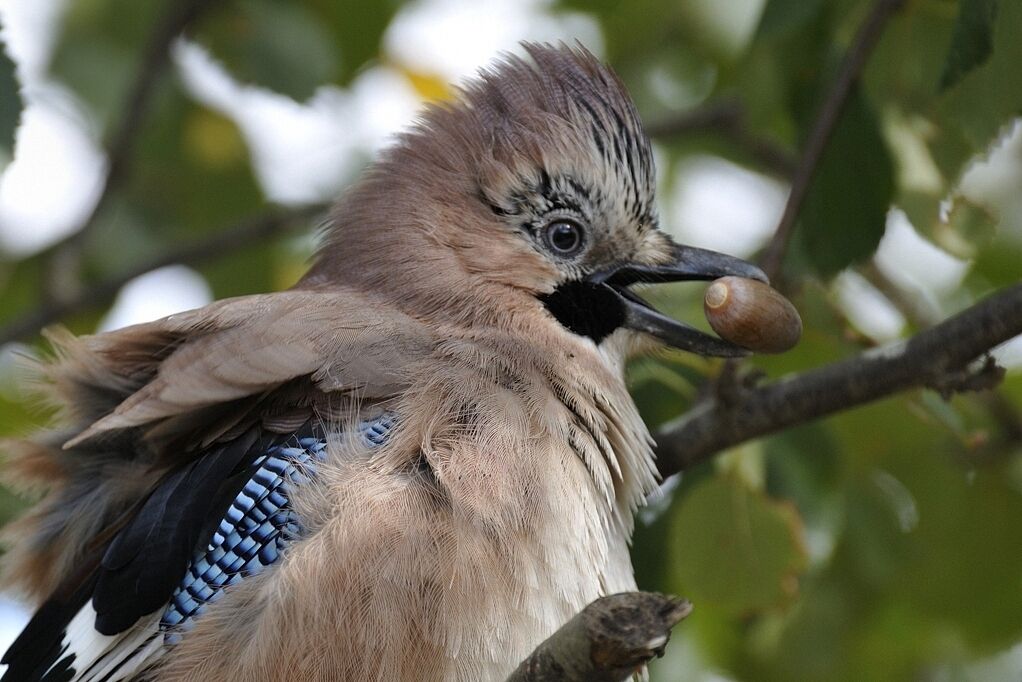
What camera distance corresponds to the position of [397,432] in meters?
3.20

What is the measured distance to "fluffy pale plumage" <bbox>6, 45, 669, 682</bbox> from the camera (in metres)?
2.99

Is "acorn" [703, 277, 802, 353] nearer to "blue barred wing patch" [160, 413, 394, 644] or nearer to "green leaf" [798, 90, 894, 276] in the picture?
"green leaf" [798, 90, 894, 276]

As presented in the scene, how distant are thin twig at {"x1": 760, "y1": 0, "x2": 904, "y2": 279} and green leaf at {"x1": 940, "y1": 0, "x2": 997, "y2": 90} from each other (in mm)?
586

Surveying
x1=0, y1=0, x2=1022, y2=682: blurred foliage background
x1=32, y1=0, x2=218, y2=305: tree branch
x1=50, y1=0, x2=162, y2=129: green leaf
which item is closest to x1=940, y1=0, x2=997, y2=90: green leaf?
x1=0, y1=0, x2=1022, y2=682: blurred foliage background

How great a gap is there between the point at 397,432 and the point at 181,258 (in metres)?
2.33

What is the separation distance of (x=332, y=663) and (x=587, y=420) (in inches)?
36.3

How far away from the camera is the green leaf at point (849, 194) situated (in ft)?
11.8

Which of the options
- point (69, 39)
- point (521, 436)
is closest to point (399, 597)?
point (521, 436)

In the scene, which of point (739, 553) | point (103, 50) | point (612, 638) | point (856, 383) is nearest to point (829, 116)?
point (856, 383)

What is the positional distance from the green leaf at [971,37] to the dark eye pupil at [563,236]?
1215 millimetres

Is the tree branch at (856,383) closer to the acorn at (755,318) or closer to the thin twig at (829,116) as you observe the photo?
the acorn at (755,318)

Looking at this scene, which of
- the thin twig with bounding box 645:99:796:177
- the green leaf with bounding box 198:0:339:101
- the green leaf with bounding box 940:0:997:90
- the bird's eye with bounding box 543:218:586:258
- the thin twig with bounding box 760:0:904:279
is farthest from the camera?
the thin twig with bounding box 645:99:796:177

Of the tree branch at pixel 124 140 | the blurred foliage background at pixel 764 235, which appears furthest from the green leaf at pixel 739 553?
the tree branch at pixel 124 140

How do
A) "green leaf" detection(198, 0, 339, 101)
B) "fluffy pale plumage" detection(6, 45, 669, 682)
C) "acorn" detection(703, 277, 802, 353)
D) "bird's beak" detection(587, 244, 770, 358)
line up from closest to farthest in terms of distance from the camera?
"fluffy pale plumage" detection(6, 45, 669, 682) → "acorn" detection(703, 277, 802, 353) → "bird's beak" detection(587, 244, 770, 358) → "green leaf" detection(198, 0, 339, 101)
